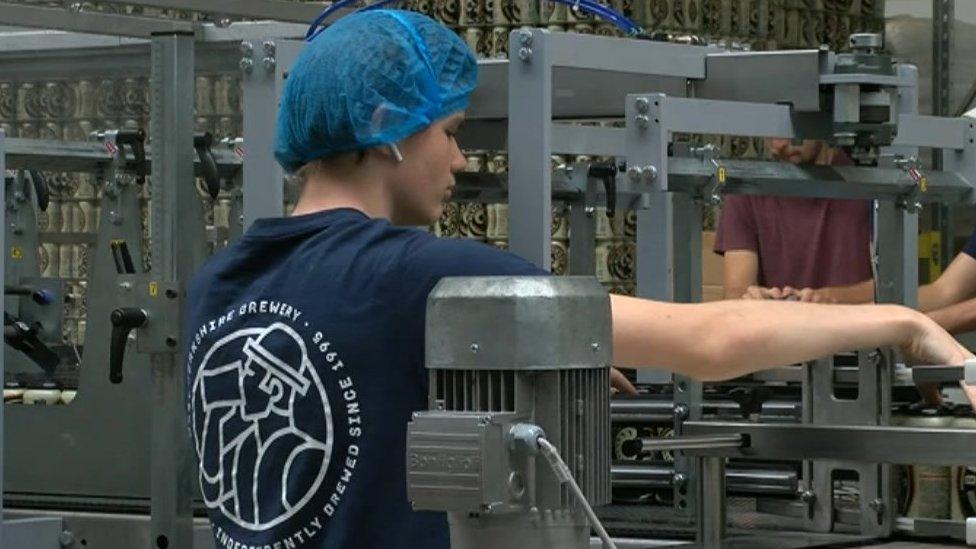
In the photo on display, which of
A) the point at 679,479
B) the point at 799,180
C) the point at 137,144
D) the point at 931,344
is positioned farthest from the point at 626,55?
the point at 137,144

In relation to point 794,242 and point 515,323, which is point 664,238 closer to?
point 794,242

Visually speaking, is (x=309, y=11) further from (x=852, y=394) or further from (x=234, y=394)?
(x=234, y=394)

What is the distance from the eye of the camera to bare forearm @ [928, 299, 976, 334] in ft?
14.2

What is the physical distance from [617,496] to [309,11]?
70.3 inches

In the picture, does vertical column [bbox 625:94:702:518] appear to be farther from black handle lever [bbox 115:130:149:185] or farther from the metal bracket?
black handle lever [bbox 115:130:149:185]

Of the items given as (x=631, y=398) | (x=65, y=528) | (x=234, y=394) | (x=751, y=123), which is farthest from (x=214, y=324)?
(x=65, y=528)

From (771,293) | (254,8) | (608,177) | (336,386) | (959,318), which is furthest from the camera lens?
(254,8)

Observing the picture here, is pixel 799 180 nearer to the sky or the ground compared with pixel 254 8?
nearer to the ground

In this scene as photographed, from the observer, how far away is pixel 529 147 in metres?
2.96

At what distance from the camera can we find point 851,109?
3.17 meters

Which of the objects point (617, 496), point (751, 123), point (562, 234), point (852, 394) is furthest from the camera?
point (562, 234)

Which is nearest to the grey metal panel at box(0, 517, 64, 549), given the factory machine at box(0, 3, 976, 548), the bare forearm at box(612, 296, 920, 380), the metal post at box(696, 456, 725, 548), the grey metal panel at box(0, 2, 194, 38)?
the factory machine at box(0, 3, 976, 548)

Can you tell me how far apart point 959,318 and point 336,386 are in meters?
2.68

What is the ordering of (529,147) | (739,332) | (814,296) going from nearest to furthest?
(739,332) → (529,147) → (814,296)
